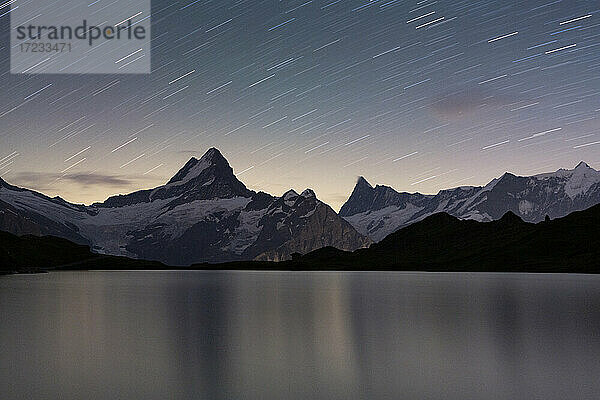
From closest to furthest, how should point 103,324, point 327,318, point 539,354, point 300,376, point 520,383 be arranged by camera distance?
point 520,383 < point 300,376 < point 539,354 < point 103,324 < point 327,318

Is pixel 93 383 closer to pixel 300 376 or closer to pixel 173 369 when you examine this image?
pixel 173 369

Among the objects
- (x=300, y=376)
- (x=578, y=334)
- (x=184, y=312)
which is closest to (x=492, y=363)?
(x=300, y=376)

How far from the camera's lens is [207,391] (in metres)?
31.7

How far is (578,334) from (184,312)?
47796mm

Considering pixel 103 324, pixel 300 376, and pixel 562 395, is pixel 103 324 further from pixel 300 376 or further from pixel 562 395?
pixel 562 395

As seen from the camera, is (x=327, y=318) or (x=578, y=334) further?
(x=327, y=318)

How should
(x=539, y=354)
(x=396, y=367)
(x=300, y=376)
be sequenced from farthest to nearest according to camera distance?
(x=539, y=354)
(x=396, y=367)
(x=300, y=376)

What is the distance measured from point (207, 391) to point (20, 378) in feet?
37.3

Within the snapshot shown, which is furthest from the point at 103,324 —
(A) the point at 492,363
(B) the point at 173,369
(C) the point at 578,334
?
(C) the point at 578,334

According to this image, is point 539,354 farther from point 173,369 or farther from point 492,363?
point 173,369

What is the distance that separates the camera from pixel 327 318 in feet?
241

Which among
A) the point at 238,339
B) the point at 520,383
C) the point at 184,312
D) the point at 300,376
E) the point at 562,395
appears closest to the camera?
the point at 562,395

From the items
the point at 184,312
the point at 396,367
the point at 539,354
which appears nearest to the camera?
the point at 396,367

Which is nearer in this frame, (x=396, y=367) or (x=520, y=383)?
(x=520, y=383)
